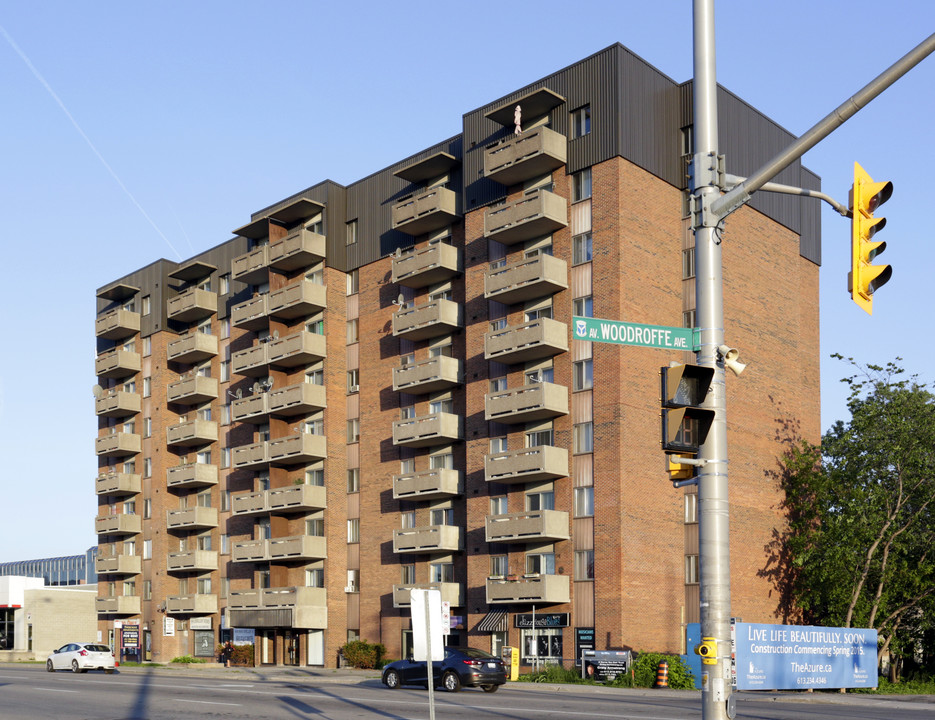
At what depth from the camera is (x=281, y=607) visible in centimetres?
6191

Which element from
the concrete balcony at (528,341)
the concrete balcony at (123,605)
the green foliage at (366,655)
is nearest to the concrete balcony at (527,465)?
the concrete balcony at (528,341)

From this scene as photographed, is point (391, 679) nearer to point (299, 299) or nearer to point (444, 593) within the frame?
point (444, 593)

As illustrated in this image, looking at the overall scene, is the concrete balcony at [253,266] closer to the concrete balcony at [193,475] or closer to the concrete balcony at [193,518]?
the concrete balcony at [193,475]

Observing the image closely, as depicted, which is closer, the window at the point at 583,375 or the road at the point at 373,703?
the road at the point at 373,703

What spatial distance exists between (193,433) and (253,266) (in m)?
13.1

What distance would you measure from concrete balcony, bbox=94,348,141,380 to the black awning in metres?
40.7

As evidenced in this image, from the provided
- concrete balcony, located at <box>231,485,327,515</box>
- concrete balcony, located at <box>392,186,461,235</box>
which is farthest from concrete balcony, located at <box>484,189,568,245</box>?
concrete balcony, located at <box>231,485,327,515</box>

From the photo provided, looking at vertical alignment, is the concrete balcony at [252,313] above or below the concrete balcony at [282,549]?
above

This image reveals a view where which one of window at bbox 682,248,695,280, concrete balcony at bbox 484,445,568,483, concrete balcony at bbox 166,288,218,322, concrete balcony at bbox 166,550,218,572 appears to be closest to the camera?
concrete balcony at bbox 484,445,568,483

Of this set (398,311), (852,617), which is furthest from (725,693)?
(398,311)

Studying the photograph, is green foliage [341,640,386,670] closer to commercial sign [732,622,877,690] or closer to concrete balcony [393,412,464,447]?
concrete balcony [393,412,464,447]

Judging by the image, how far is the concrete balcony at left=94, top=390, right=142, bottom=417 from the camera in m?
81.9

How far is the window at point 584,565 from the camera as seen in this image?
161 feet

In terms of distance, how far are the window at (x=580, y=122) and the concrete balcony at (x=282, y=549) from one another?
26.4 meters
